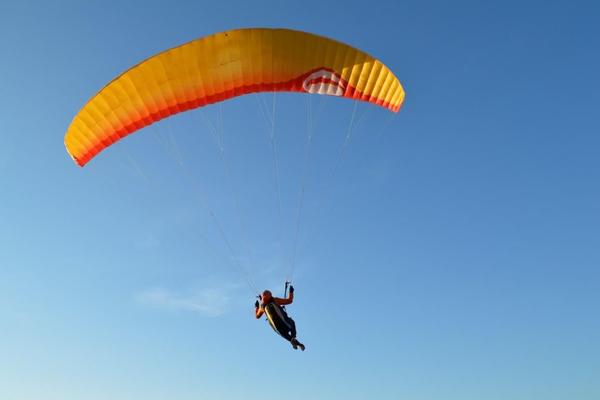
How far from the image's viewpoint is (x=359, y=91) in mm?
15859

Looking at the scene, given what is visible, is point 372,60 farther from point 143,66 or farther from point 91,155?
point 91,155

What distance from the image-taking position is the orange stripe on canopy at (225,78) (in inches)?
566

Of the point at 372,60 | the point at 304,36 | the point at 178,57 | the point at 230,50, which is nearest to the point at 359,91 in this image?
the point at 372,60

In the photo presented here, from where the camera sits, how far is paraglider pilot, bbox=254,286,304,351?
601 inches

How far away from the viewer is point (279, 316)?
15.3 meters

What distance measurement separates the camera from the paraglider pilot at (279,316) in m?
15.3

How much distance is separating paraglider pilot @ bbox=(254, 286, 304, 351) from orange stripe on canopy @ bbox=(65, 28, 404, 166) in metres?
5.85

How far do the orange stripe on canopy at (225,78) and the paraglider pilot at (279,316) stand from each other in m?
5.85

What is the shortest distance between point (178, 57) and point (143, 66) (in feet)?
3.16

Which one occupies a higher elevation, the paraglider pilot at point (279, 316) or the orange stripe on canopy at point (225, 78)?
the orange stripe on canopy at point (225, 78)

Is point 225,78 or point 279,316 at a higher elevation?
point 225,78

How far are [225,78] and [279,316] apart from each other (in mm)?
6786

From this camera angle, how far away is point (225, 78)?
1505cm

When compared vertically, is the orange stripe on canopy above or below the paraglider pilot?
above
